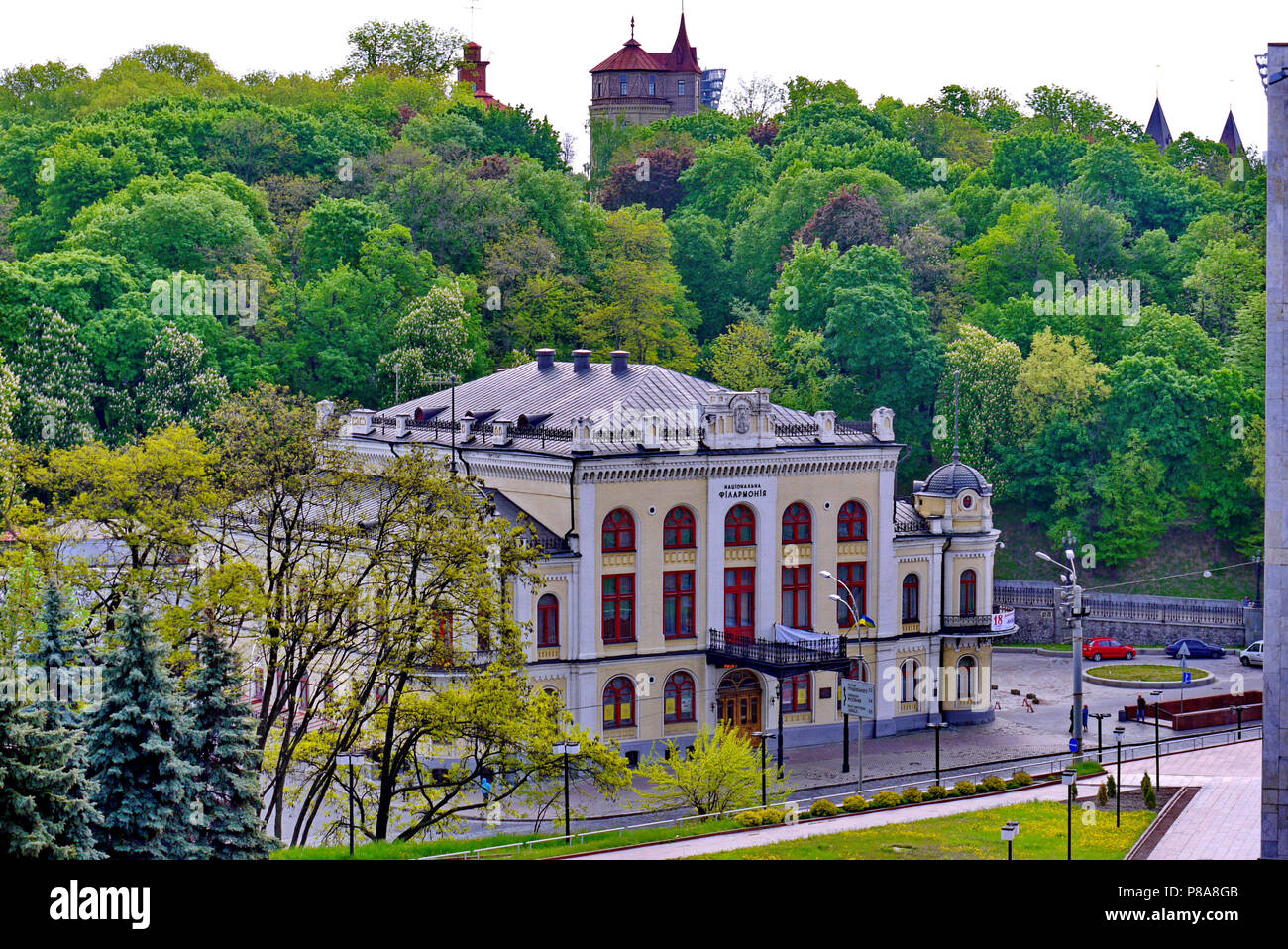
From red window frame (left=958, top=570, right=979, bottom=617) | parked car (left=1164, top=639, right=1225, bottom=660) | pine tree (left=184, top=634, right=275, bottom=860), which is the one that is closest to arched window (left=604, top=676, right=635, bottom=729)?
red window frame (left=958, top=570, right=979, bottom=617)

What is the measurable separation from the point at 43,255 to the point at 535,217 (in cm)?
3156

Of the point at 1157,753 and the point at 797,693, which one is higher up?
the point at 797,693

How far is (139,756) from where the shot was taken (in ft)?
122

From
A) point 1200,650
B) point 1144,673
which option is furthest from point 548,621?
point 1200,650

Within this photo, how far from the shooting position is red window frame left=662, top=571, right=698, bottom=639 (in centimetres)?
6225

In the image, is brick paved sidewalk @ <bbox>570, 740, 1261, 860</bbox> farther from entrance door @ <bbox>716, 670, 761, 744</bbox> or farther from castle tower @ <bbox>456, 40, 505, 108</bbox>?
castle tower @ <bbox>456, 40, 505, 108</bbox>

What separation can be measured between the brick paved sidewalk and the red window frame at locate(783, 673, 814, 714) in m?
11.2

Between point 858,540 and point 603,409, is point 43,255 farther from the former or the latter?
point 858,540

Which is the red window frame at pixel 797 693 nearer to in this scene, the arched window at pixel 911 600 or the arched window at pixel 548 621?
the arched window at pixel 911 600

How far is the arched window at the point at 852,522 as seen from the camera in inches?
2581

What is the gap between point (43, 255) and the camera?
290ft

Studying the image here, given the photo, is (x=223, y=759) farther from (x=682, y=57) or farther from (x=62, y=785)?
(x=682, y=57)

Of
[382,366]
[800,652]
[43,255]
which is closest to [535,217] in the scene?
[382,366]

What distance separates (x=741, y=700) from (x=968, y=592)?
11095mm
